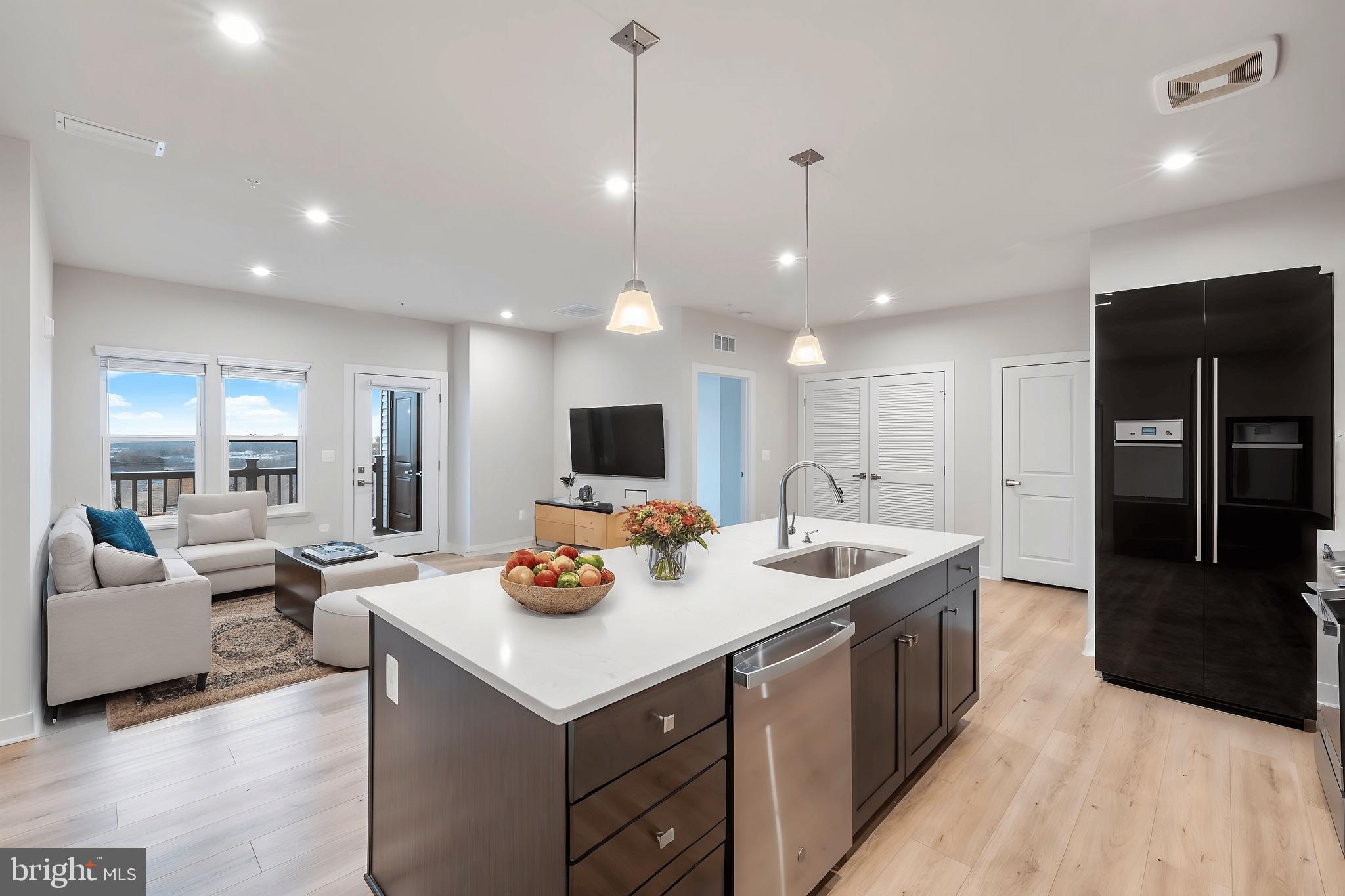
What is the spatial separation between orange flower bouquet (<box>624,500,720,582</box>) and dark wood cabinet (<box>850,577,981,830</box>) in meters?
0.60

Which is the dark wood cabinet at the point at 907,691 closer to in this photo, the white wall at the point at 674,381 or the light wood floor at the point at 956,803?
the light wood floor at the point at 956,803

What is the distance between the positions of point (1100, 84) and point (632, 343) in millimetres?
4615

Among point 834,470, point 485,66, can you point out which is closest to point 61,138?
point 485,66

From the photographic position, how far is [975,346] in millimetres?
5551

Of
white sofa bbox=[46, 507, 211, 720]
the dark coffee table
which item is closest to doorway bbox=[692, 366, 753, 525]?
the dark coffee table

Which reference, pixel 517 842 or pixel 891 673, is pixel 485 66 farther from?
pixel 891 673

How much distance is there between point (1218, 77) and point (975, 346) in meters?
3.60

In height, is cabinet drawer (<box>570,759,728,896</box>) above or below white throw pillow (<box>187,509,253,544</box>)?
below

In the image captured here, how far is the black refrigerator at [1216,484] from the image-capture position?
2709 millimetres

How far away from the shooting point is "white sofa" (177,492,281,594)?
4.63 m

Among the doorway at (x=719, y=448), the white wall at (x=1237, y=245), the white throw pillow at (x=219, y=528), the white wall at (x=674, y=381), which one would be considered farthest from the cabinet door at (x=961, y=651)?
the white throw pillow at (x=219, y=528)

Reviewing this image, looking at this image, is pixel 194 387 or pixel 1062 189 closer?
pixel 1062 189

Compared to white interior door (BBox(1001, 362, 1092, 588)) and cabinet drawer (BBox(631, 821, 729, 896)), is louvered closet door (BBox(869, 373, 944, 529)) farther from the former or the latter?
cabinet drawer (BBox(631, 821, 729, 896))

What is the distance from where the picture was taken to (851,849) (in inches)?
75.8
